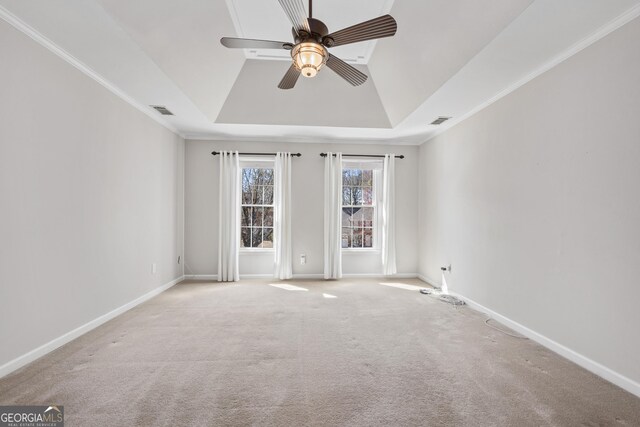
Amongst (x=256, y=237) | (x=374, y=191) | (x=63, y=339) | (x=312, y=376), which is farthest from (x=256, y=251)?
(x=312, y=376)

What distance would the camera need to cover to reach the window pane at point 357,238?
552 cm

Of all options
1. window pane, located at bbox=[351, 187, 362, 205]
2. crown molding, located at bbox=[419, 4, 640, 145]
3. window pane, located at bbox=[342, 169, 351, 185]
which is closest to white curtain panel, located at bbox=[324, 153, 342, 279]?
window pane, located at bbox=[342, 169, 351, 185]

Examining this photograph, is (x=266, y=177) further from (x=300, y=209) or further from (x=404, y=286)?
(x=404, y=286)

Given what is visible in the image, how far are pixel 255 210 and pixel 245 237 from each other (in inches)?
20.5

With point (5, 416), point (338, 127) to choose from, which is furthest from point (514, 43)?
point (5, 416)

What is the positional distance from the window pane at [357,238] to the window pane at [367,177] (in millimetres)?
891

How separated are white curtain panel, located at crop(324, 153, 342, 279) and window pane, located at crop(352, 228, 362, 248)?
42cm

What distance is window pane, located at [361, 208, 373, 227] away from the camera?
5547 millimetres

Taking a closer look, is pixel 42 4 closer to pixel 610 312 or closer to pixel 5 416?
pixel 5 416

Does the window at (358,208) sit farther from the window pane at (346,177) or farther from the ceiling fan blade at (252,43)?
the ceiling fan blade at (252,43)

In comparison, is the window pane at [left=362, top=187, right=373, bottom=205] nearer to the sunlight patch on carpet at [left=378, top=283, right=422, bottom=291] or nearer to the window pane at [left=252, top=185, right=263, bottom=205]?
the sunlight patch on carpet at [left=378, top=283, right=422, bottom=291]

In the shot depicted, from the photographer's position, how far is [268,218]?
17.6ft

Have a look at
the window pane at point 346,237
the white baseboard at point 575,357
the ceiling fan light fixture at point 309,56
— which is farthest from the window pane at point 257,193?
the white baseboard at point 575,357

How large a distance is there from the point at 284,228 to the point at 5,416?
372cm
